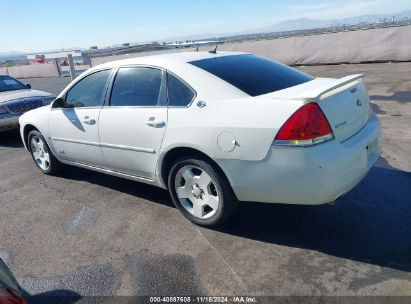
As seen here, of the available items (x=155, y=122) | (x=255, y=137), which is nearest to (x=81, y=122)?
(x=155, y=122)

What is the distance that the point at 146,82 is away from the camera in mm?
3875

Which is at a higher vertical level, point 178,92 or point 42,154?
point 178,92

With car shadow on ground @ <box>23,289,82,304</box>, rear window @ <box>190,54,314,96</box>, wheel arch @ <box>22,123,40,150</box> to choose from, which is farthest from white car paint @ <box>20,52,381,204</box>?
wheel arch @ <box>22,123,40,150</box>

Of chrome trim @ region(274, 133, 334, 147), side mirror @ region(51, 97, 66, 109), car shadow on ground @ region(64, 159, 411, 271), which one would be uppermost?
side mirror @ region(51, 97, 66, 109)

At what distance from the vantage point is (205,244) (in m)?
3.37

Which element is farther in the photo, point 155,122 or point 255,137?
point 155,122

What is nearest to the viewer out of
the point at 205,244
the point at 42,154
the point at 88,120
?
the point at 205,244

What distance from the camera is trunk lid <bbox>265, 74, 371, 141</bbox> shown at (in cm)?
292

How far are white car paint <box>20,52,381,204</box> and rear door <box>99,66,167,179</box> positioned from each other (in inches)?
0.5

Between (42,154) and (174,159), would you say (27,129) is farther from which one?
(174,159)

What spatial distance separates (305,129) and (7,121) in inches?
266

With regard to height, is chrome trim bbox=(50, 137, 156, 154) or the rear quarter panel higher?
the rear quarter panel

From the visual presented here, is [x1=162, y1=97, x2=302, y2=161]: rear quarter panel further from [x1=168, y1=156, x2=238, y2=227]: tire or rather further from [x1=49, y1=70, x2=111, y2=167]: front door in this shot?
[x1=49, y1=70, x2=111, y2=167]: front door

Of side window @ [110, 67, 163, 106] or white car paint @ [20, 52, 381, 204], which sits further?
side window @ [110, 67, 163, 106]
